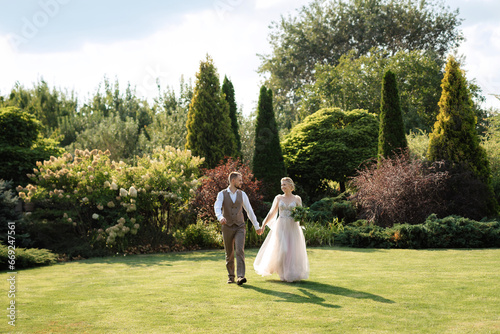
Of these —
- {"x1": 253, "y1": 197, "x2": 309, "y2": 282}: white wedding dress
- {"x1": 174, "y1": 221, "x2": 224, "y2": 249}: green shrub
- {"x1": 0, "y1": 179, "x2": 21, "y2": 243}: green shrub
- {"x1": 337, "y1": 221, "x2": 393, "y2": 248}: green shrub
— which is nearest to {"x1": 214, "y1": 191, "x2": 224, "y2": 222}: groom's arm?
{"x1": 253, "y1": 197, "x2": 309, "y2": 282}: white wedding dress

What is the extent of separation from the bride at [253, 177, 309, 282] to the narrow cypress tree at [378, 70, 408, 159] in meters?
8.84

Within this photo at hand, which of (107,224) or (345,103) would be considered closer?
(107,224)

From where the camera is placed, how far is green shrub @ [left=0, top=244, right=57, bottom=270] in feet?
30.1

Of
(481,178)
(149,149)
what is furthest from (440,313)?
(149,149)

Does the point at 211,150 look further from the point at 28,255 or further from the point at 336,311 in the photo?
the point at 336,311

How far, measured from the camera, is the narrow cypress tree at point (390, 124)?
1600cm

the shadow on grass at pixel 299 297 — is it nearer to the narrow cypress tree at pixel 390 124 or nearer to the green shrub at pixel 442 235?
the green shrub at pixel 442 235

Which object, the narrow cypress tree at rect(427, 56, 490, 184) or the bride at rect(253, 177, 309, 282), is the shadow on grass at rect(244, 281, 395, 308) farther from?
the narrow cypress tree at rect(427, 56, 490, 184)

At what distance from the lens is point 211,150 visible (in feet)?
56.6

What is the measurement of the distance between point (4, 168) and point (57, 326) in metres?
10.5

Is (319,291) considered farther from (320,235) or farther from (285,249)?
(320,235)

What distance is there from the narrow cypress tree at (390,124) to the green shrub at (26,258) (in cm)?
1086

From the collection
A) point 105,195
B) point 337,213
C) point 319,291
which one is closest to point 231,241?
point 319,291

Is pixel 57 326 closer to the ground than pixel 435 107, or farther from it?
closer to the ground
